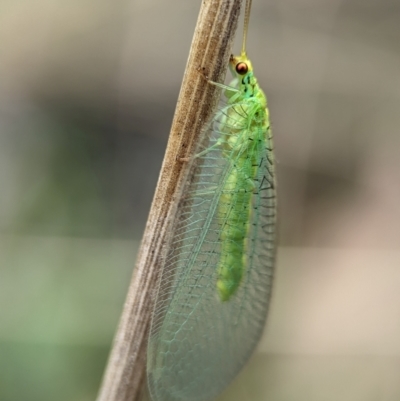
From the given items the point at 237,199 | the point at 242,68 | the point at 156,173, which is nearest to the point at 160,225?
the point at 237,199

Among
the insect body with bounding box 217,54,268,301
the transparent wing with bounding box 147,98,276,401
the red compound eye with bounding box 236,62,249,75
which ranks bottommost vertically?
the transparent wing with bounding box 147,98,276,401

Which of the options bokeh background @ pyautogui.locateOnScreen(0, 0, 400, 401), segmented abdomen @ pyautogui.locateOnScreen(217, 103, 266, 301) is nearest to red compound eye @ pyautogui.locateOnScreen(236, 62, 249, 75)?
segmented abdomen @ pyautogui.locateOnScreen(217, 103, 266, 301)

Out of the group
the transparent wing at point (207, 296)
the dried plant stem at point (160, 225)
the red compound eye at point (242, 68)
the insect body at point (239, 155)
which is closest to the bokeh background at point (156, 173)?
the transparent wing at point (207, 296)

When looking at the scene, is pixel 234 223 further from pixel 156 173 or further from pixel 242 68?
pixel 156 173

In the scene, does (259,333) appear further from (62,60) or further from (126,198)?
(62,60)

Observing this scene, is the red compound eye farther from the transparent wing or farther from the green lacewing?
the transparent wing

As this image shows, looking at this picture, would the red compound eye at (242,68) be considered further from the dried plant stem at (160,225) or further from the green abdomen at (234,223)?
the dried plant stem at (160,225)

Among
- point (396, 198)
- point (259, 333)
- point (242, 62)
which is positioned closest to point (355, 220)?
point (396, 198)

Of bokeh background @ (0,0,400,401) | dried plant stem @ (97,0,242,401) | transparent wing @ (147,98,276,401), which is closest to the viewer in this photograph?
dried plant stem @ (97,0,242,401)
